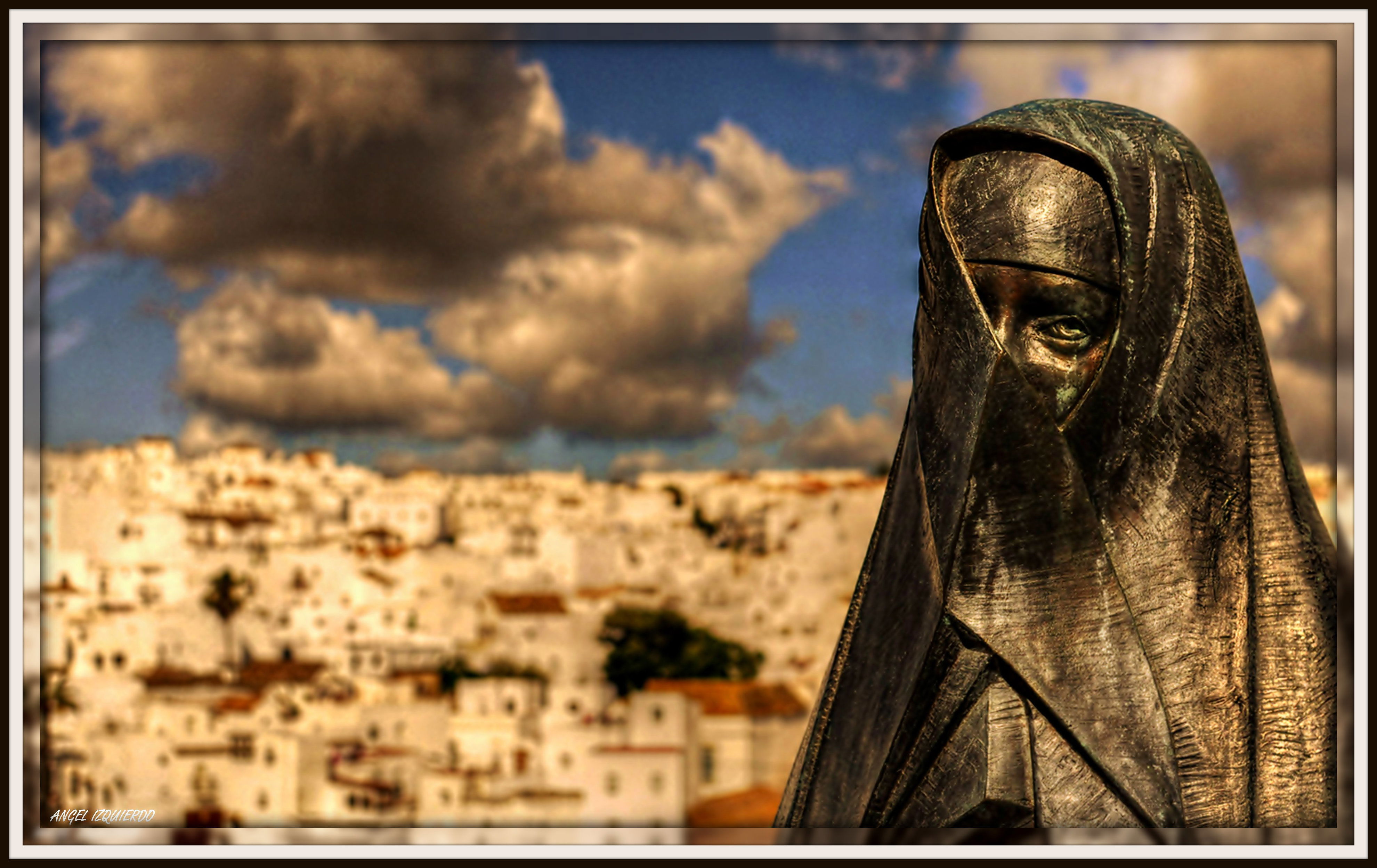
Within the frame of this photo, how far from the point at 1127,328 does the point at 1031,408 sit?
0.21 m

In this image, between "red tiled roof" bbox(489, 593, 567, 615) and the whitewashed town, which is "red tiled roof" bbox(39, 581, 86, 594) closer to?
the whitewashed town

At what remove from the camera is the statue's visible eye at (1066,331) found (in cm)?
215

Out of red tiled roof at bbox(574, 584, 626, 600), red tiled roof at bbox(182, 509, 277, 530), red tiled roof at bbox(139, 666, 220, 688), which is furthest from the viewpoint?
red tiled roof at bbox(182, 509, 277, 530)

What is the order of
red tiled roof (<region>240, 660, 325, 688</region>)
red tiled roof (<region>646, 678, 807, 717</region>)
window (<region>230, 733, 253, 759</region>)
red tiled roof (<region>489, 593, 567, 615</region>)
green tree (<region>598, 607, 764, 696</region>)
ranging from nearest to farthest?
red tiled roof (<region>646, 678, 807, 717</region>) < window (<region>230, 733, 253, 759</region>) < red tiled roof (<region>240, 660, 325, 688</region>) < green tree (<region>598, 607, 764, 696</region>) < red tiled roof (<region>489, 593, 567, 615</region>)

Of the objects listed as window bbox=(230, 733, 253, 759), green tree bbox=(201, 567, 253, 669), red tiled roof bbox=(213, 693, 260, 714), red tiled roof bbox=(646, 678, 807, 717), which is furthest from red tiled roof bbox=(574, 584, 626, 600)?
red tiled roof bbox=(646, 678, 807, 717)

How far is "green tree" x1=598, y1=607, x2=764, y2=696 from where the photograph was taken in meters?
30.8

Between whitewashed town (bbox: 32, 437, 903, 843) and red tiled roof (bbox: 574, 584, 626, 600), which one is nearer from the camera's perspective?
whitewashed town (bbox: 32, 437, 903, 843)

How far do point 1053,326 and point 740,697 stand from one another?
814 inches

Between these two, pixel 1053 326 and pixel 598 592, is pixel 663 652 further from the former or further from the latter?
pixel 1053 326

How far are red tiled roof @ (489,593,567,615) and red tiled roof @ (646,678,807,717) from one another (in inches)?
374

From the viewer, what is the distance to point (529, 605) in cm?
3403

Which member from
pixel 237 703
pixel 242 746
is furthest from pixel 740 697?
pixel 237 703

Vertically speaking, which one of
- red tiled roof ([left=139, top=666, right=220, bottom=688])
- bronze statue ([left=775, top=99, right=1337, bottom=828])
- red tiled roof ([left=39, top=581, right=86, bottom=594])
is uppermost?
red tiled roof ([left=39, top=581, right=86, bottom=594])

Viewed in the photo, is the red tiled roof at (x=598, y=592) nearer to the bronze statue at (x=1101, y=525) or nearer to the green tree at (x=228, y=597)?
the green tree at (x=228, y=597)
